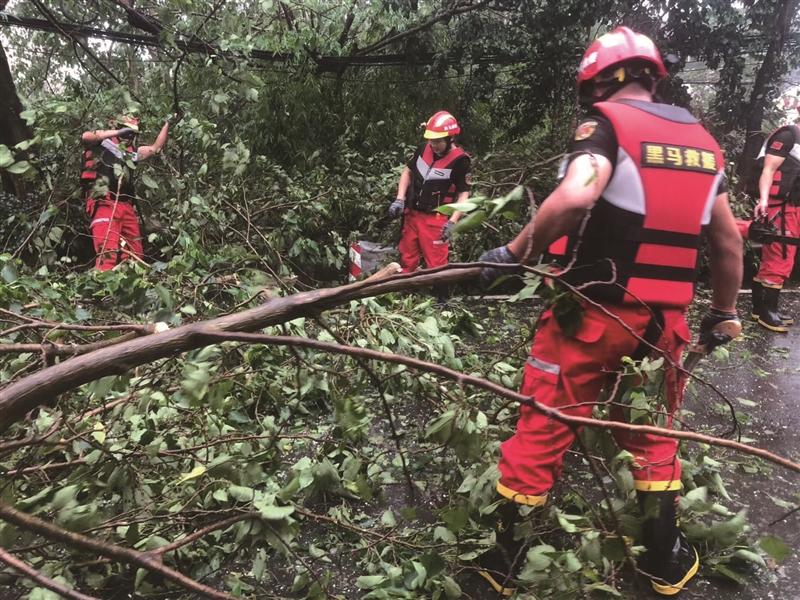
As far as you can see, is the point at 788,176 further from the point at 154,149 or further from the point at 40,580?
the point at 40,580

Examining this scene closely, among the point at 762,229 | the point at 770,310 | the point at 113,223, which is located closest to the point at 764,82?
the point at 762,229

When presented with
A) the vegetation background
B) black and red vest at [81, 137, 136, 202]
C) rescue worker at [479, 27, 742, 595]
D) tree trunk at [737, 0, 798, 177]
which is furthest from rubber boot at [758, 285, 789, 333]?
black and red vest at [81, 137, 136, 202]

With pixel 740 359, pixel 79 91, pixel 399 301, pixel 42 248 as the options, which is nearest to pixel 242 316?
pixel 399 301

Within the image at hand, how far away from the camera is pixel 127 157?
377 cm

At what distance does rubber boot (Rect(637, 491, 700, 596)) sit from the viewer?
6.28 ft

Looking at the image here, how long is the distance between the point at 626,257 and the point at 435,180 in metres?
3.20

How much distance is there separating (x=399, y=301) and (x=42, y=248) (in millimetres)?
2660

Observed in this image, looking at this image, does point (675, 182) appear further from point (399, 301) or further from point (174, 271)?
point (174, 271)

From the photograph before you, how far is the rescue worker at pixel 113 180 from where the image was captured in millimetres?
3844

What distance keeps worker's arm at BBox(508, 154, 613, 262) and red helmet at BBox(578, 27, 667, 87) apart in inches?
17.4

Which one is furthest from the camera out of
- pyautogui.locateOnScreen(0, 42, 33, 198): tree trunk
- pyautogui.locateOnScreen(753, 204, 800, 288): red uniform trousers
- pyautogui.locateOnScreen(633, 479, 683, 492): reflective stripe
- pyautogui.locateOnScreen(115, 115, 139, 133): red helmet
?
pyautogui.locateOnScreen(0, 42, 33, 198): tree trunk

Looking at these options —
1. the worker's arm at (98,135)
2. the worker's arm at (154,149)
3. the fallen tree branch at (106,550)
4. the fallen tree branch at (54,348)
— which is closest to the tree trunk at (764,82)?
the worker's arm at (154,149)

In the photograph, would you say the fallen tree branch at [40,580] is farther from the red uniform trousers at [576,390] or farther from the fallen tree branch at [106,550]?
the red uniform trousers at [576,390]

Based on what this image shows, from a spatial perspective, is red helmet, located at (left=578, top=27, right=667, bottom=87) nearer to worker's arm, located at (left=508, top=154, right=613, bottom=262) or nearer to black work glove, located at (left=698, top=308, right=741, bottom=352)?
worker's arm, located at (left=508, top=154, right=613, bottom=262)
